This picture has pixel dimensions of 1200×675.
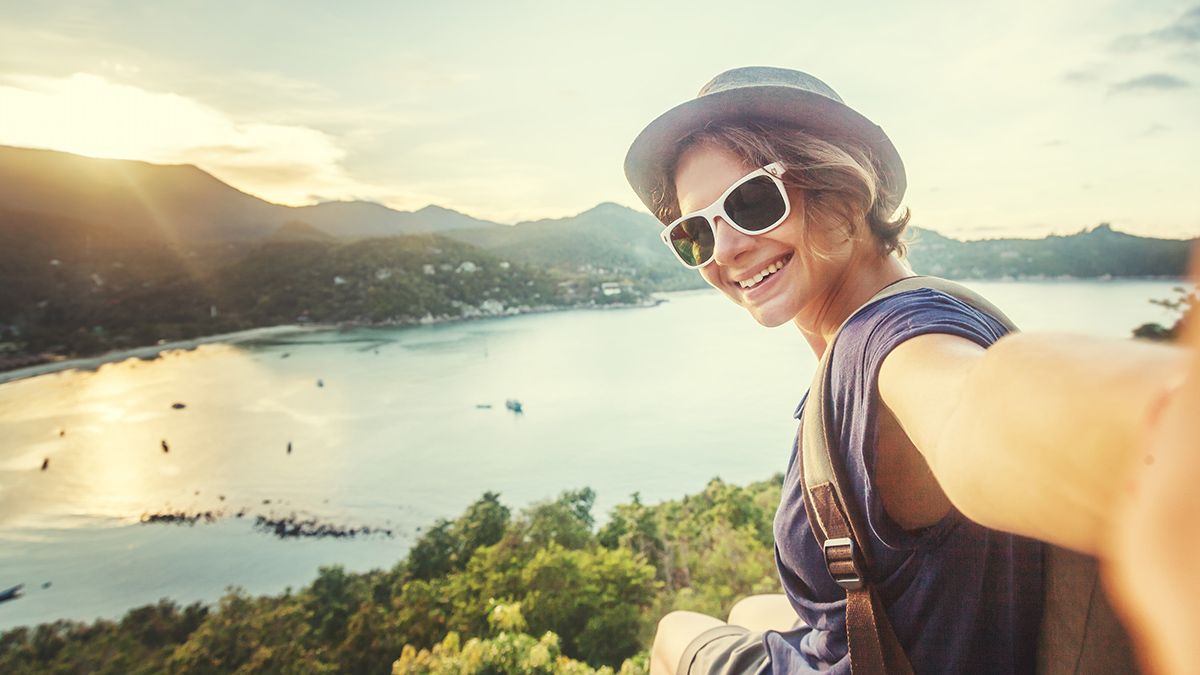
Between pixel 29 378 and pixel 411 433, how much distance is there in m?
33.4

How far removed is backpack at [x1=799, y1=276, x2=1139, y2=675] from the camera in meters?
0.67

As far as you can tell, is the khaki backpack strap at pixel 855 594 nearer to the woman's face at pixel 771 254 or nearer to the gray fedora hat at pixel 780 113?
Answer: the woman's face at pixel 771 254

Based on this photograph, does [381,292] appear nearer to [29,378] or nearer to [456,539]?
[29,378]

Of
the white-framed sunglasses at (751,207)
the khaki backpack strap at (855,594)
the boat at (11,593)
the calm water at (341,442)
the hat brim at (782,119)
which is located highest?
the hat brim at (782,119)

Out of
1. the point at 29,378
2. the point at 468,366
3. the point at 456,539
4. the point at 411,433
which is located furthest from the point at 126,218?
the point at 456,539

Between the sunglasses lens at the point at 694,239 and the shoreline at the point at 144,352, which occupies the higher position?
the sunglasses lens at the point at 694,239

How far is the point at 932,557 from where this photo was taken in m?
0.74

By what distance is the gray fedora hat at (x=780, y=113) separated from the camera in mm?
1033

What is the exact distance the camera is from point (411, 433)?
3294cm

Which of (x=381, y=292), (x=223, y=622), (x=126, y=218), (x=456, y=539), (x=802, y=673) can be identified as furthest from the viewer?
(x=381, y=292)

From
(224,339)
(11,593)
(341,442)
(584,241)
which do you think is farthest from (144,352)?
(584,241)

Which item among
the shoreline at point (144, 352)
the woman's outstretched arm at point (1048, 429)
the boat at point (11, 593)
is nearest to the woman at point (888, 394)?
the woman's outstretched arm at point (1048, 429)

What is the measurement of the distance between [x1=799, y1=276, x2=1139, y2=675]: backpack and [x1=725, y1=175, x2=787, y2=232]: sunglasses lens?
315 millimetres

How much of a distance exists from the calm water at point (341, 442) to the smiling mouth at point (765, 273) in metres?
12.1
